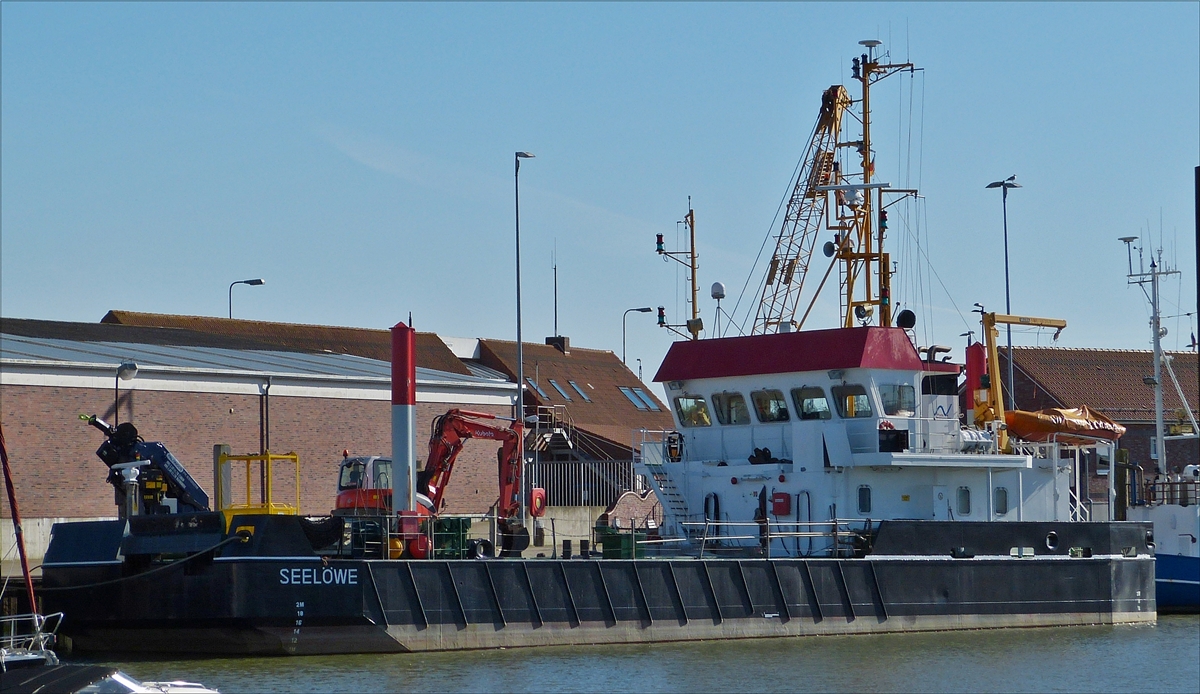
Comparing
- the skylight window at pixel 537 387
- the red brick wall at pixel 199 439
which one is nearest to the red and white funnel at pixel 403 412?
the red brick wall at pixel 199 439

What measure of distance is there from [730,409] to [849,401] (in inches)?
94.6

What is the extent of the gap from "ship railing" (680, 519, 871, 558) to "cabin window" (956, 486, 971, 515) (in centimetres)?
225

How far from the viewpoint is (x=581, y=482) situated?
44125 millimetres

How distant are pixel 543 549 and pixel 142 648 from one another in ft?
41.3

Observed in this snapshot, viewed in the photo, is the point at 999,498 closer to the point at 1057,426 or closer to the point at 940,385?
the point at 1057,426

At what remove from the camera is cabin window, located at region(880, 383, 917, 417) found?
28703mm

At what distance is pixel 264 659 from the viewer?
23.8 m

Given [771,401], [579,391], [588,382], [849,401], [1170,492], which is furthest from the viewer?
[588,382]

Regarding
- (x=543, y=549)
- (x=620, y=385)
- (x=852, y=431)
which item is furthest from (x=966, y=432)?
(x=620, y=385)

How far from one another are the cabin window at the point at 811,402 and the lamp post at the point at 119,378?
13.8 metres

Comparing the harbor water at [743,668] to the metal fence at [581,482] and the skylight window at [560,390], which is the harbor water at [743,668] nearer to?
the metal fence at [581,482]

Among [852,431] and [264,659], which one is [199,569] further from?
[852,431]

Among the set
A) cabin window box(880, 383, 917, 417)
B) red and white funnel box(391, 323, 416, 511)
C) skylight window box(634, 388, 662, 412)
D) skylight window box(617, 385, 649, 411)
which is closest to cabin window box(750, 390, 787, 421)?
cabin window box(880, 383, 917, 417)

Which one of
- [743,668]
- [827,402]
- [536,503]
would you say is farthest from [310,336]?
[743,668]
